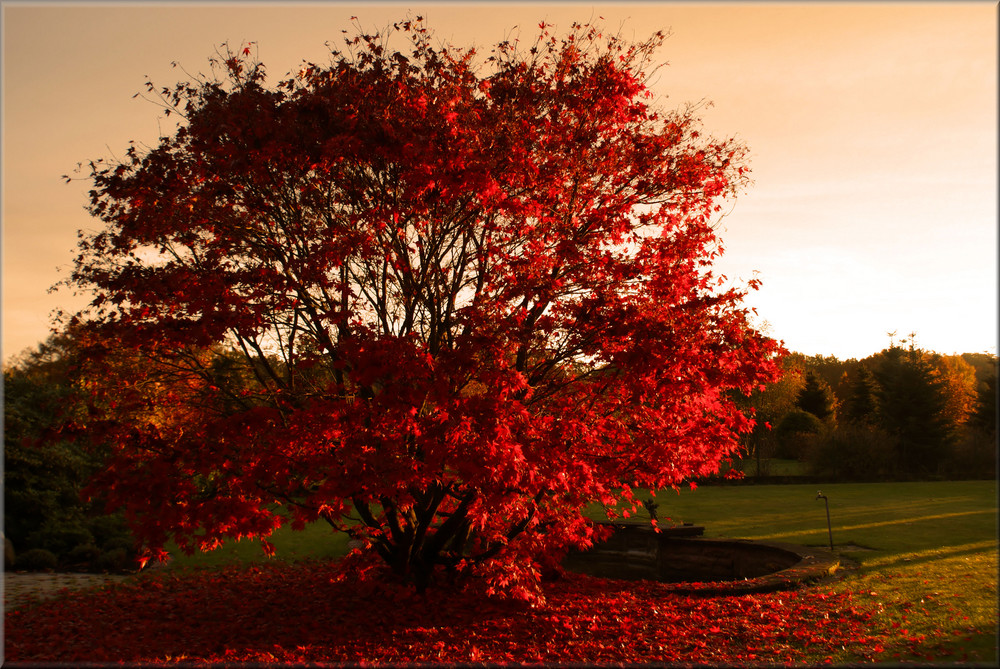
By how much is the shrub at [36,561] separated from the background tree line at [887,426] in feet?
→ 75.8

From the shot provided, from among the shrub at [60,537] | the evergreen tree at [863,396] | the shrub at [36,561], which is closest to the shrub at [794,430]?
the evergreen tree at [863,396]

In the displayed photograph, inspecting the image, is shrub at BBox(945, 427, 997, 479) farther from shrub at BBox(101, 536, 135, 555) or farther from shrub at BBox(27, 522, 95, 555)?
shrub at BBox(27, 522, 95, 555)

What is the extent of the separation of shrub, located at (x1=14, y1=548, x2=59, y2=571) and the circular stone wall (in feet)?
36.7

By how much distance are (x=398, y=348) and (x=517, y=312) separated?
1682mm

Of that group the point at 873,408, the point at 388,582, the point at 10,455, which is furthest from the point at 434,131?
the point at 873,408

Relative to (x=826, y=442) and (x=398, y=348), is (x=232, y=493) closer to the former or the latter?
(x=398, y=348)

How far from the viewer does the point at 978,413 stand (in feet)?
118

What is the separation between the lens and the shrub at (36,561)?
13836 mm

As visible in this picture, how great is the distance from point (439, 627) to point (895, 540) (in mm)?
9997

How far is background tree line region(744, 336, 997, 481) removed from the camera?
1184 inches

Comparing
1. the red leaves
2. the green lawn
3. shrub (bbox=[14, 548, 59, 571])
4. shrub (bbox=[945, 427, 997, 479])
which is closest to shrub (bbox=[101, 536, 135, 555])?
shrub (bbox=[14, 548, 59, 571])

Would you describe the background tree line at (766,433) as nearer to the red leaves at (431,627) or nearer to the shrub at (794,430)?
the shrub at (794,430)

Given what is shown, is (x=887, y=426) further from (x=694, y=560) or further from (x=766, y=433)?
(x=694, y=560)

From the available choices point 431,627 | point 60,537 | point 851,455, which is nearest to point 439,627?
point 431,627
